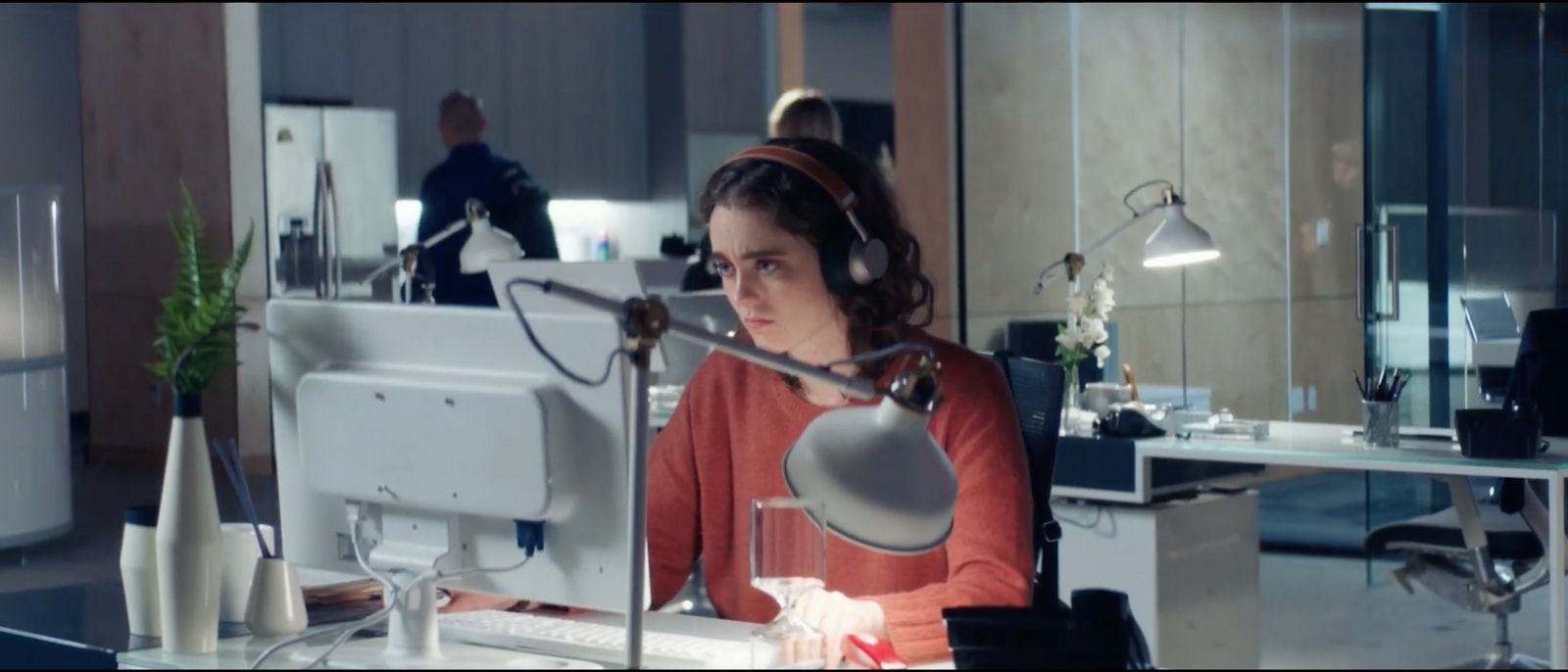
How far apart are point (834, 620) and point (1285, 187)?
5141mm

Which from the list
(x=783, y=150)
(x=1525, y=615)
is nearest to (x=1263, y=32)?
(x=1525, y=615)

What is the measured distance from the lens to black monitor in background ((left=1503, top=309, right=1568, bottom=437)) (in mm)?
4336

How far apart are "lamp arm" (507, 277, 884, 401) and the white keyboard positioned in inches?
16.1

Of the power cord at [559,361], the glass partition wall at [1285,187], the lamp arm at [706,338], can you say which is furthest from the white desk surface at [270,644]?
the glass partition wall at [1285,187]

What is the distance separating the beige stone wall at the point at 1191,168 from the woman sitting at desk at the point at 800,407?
4.26m

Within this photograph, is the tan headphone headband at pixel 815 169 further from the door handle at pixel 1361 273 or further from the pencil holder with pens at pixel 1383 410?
the door handle at pixel 1361 273

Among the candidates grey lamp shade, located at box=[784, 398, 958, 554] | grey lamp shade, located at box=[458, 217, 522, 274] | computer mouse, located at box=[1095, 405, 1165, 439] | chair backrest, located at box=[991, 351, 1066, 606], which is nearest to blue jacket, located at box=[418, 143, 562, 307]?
grey lamp shade, located at box=[458, 217, 522, 274]

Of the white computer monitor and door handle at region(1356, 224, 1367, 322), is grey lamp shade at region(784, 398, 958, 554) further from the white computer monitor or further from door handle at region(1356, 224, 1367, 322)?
door handle at region(1356, 224, 1367, 322)

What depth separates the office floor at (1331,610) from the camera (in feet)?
16.4

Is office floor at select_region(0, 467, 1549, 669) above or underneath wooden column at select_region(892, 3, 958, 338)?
underneath

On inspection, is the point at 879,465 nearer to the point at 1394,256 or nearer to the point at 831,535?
the point at 831,535

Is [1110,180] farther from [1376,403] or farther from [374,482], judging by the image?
[374,482]

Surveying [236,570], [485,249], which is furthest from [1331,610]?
[236,570]

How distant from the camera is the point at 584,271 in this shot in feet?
12.8
